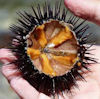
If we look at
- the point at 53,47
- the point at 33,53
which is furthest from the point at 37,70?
the point at 53,47

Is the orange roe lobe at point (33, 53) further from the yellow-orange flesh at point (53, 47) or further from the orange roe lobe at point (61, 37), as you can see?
the orange roe lobe at point (61, 37)

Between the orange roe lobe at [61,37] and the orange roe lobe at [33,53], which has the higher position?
the orange roe lobe at [61,37]

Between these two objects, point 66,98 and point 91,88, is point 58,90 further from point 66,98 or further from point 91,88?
point 91,88

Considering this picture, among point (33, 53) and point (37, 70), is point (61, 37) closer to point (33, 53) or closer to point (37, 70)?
point (33, 53)

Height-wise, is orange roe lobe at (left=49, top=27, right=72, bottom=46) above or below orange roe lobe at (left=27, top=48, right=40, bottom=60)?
above

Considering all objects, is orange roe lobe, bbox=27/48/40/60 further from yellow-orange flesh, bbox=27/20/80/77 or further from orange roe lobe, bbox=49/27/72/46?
orange roe lobe, bbox=49/27/72/46

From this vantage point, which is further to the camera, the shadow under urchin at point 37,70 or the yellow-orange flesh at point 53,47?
the yellow-orange flesh at point 53,47

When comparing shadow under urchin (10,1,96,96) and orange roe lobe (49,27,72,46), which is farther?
orange roe lobe (49,27,72,46)

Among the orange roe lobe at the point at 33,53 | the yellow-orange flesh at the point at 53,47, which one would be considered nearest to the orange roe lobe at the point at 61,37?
the yellow-orange flesh at the point at 53,47

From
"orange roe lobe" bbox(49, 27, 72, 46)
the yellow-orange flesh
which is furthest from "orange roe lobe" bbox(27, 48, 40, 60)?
"orange roe lobe" bbox(49, 27, 72, 46)
